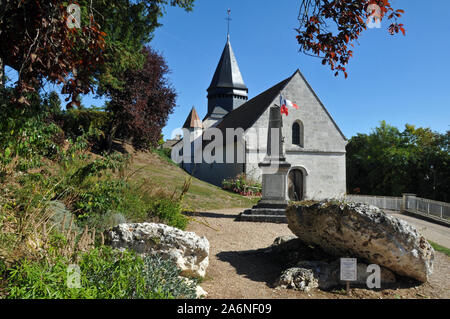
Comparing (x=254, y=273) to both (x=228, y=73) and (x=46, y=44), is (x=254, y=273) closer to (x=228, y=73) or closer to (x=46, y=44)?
(x=46, y=44)

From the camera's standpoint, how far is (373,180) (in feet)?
108

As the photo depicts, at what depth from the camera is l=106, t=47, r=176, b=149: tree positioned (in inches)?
654

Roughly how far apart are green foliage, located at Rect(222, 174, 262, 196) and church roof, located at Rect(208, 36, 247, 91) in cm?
2055

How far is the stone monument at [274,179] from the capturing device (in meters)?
9.55

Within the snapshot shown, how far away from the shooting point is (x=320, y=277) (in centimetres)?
405

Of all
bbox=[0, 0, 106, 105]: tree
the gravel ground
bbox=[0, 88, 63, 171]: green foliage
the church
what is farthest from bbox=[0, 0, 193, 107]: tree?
the church

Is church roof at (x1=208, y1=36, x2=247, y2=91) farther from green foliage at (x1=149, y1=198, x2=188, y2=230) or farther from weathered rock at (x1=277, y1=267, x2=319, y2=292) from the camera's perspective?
weathered rock at (x1=277, y1=267, x2=319, y2=292)

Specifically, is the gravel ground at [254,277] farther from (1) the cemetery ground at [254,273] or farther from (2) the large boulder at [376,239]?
(2) the large boulder at [376,239]

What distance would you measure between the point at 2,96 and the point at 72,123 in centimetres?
1036

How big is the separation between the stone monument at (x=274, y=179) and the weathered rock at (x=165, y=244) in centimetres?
558

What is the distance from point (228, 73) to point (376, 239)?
114ft

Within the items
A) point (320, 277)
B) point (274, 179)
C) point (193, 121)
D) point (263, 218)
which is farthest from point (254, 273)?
point (193, 121)

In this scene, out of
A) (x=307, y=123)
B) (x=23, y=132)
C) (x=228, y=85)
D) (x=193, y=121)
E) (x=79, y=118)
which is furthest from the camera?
(x=193, y=121)

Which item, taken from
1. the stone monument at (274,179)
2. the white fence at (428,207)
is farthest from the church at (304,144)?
the stone monument at (274,179)
